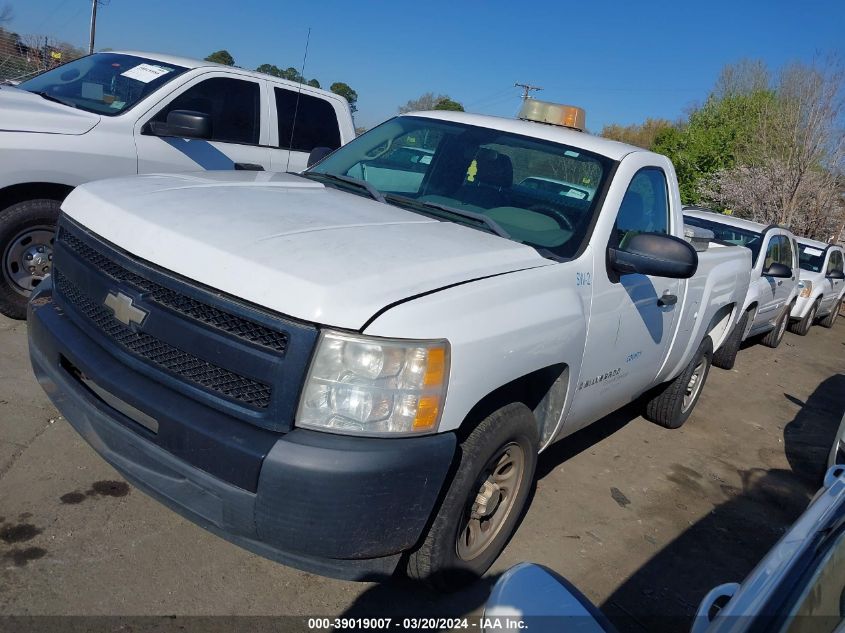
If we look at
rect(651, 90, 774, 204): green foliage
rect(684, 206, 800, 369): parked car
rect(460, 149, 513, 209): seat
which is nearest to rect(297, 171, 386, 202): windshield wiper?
rect(460, 149, 513, 209): seat

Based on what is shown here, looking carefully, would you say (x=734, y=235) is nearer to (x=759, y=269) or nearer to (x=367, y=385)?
(x=759, y=269)

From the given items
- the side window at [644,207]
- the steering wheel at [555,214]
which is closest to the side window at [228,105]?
the steering wheel at [555,214]

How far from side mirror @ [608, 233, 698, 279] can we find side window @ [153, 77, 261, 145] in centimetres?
372

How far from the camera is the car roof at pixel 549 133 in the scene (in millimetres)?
3811

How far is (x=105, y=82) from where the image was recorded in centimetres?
562

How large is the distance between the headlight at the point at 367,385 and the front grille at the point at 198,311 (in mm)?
164

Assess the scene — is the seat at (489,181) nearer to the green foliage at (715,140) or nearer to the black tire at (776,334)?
the black tire at (776,334)

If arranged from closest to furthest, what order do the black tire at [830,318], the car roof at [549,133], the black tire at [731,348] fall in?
1. the car roof at [549,133]
2. the black tire at [731,348]
3. the black tire at [830,318]

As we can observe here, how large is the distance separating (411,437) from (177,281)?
3.17 ft

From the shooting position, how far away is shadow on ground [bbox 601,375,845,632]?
320cm

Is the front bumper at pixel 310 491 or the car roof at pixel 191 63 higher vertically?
the car roof at pixel 191 63

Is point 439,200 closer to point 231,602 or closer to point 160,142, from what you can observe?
point 231,602

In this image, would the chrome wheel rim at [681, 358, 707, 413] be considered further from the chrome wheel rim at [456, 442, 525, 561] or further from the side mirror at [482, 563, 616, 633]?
the side mirror at [482, 563, 616, 633]

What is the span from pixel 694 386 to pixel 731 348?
2.57m
